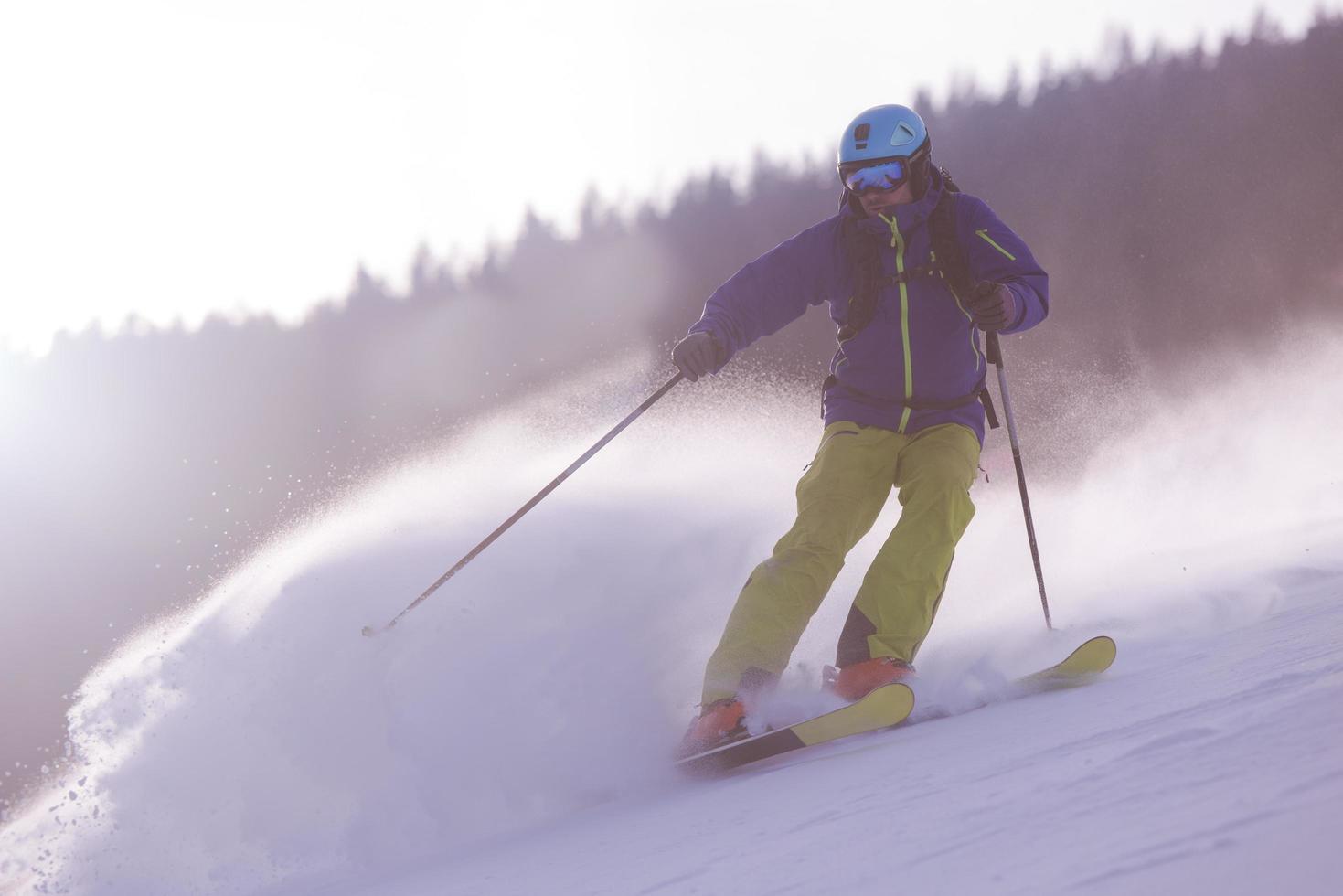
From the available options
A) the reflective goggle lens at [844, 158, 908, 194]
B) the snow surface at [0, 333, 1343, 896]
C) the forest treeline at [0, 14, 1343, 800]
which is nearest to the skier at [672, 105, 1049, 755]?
the reflective goggle lens at [844, 158, 908, 194]

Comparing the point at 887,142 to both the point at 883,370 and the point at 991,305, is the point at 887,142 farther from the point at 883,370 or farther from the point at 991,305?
the point at 883,370

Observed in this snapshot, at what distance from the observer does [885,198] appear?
394cm

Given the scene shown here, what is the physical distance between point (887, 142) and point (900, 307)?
1.82 feet

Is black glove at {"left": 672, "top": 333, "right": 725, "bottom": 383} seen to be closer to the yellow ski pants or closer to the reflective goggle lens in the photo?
the yellow ski pants

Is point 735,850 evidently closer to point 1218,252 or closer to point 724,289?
point 724,289

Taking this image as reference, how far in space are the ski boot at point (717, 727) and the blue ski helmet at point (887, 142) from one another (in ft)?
5.86

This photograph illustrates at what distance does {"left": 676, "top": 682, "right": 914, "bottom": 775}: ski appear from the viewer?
3.21m

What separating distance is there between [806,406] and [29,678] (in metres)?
31.8

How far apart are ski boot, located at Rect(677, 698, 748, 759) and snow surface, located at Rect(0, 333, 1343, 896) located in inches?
5.2

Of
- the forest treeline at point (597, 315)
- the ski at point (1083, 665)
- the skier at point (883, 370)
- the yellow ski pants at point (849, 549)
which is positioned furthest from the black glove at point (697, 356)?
the forest treeline at point (597, 315)

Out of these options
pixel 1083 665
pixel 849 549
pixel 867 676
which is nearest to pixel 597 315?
pixel 849 549

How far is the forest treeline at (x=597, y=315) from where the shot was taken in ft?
102

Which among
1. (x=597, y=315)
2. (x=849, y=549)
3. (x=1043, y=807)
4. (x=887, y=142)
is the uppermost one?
(x=597, y=315)

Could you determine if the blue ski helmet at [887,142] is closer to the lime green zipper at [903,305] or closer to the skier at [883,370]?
the skier at [883,370]
